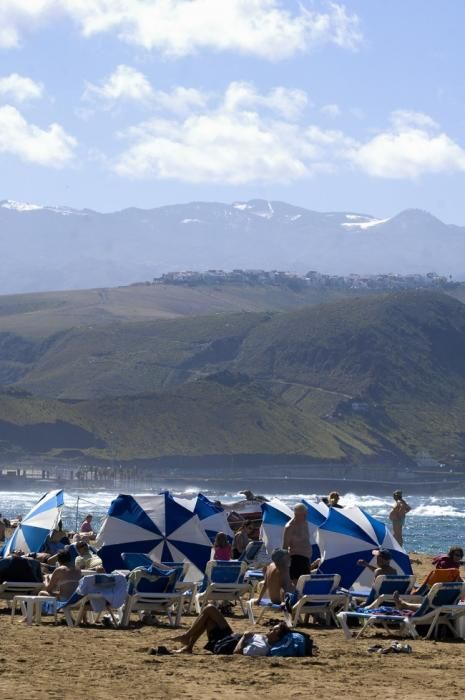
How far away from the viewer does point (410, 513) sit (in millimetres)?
118562

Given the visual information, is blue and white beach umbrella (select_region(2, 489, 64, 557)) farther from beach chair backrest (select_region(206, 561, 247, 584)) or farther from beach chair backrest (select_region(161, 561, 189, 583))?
beach chair backrest (select_region(206, 561, 247, 584))

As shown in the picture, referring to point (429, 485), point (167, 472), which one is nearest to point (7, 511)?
point (167, 472)

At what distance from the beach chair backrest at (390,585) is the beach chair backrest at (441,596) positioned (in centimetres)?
77

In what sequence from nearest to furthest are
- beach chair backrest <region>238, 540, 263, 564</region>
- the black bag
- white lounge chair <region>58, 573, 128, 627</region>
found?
the black bag → white lounge chair <region>58, 573, 128, 627</region> → beach chair backrest <region>238, 540, 263, 564</region>

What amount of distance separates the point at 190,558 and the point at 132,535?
87 cm

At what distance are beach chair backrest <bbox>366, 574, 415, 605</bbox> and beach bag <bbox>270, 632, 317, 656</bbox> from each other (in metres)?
2.67

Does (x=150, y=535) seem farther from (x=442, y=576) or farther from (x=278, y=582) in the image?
(x=442, y=576)

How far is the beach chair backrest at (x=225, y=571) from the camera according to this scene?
18953 mm

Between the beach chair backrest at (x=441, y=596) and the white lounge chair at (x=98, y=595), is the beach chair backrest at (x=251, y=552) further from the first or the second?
the beach chair backrest at (x=441, y=596)

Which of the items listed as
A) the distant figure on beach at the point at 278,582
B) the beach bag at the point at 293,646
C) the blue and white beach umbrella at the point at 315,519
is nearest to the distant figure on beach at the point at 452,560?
the distant figure on beach at the point at 278,582

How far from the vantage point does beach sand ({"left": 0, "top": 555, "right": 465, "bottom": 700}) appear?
511 inches

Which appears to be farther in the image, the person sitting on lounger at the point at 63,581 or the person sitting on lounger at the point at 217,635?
the person sitting on lounger at the point at 63,581

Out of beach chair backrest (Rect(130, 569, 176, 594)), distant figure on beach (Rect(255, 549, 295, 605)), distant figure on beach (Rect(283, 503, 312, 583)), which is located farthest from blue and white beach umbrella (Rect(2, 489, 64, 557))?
distant figure on beach (Rect(255, 549, 295, 605))

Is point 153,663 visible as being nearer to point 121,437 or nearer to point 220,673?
point 220,673
